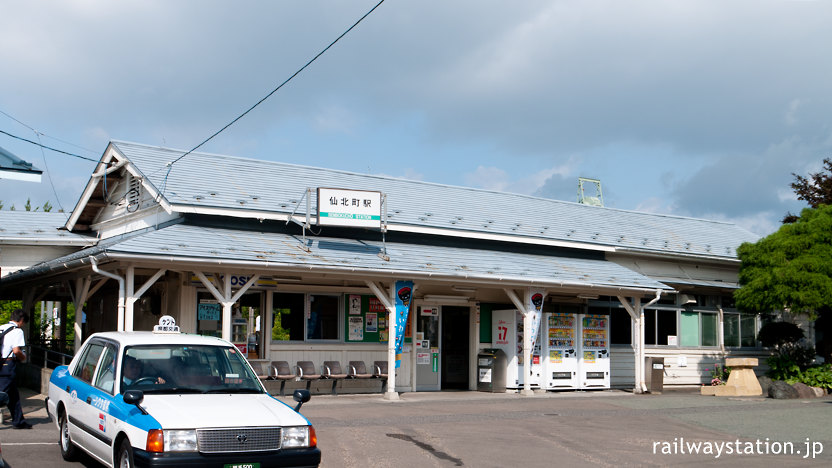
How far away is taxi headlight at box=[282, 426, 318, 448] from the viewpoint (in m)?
7.34

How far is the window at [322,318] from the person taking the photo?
1850cm

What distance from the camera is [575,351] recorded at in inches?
827

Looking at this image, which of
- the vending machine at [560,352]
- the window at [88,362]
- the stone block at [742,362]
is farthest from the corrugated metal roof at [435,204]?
the window at [88,362]

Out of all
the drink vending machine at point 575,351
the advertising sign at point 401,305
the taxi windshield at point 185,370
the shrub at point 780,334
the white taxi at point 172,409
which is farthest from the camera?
the shrub at point 780,334

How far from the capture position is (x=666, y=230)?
25.9 metres

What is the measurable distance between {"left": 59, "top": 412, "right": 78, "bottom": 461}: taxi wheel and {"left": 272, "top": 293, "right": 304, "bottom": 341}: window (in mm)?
8848

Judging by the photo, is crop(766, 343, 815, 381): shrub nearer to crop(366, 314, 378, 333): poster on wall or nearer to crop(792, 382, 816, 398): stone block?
crop(792, 382, 816, 398): stone block

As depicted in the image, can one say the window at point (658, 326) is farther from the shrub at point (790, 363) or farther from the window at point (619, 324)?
the shrub at point (790, 363)

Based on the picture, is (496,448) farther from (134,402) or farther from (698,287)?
(698,287)

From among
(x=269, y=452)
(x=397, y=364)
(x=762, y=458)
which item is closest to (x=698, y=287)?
(x=397, y=364)

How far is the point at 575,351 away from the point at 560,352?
516 millimetres

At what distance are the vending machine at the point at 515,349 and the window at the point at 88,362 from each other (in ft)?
40.8

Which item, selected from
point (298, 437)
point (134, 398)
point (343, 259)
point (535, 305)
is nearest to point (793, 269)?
point (535, 305)

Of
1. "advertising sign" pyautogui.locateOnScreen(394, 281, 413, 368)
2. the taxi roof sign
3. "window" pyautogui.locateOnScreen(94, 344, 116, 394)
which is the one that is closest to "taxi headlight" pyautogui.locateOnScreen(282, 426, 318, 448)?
"window" pyautogui.locateOnScreen(94, 344, 116, 394)
